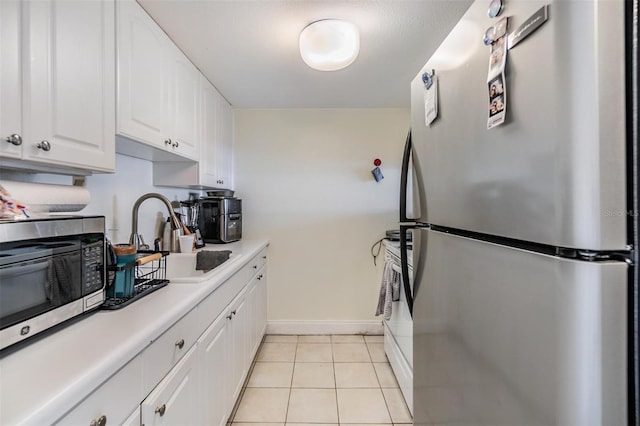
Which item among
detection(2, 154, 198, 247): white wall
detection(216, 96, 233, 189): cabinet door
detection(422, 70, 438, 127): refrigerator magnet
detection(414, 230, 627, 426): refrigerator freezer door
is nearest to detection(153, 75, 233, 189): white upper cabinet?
detection(216, 96, 233, 189): cabinet door

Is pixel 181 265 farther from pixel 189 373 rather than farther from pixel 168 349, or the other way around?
pixel 168 349

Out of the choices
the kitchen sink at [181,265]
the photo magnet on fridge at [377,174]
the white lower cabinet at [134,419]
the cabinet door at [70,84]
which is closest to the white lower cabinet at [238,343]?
the kitchen sink at [181,265]

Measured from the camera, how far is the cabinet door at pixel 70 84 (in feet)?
2.95

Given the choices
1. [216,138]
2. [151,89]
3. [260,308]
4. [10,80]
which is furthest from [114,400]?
[216,138]

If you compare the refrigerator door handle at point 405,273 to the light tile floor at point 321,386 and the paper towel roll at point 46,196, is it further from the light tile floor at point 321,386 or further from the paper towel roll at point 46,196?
the paper towel roll at point 46,196

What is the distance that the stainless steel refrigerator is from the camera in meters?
0.47

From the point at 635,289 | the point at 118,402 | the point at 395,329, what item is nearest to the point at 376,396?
the point at 395,329

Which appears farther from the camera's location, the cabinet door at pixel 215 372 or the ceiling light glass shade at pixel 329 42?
the ceiling light glass shade at pixel 329 42

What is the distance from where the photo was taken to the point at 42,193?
41.5 inches

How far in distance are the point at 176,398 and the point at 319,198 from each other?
2.20 meters

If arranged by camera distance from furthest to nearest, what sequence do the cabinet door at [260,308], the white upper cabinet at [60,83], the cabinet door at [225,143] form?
the cabinet door at [225,143]
the cabinet door at [260,308]
the white upper cabinet at [60,83]

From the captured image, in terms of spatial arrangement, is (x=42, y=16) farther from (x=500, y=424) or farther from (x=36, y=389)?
(x=500, y=424)

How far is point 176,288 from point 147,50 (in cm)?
115

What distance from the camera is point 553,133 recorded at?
1.71 feet
